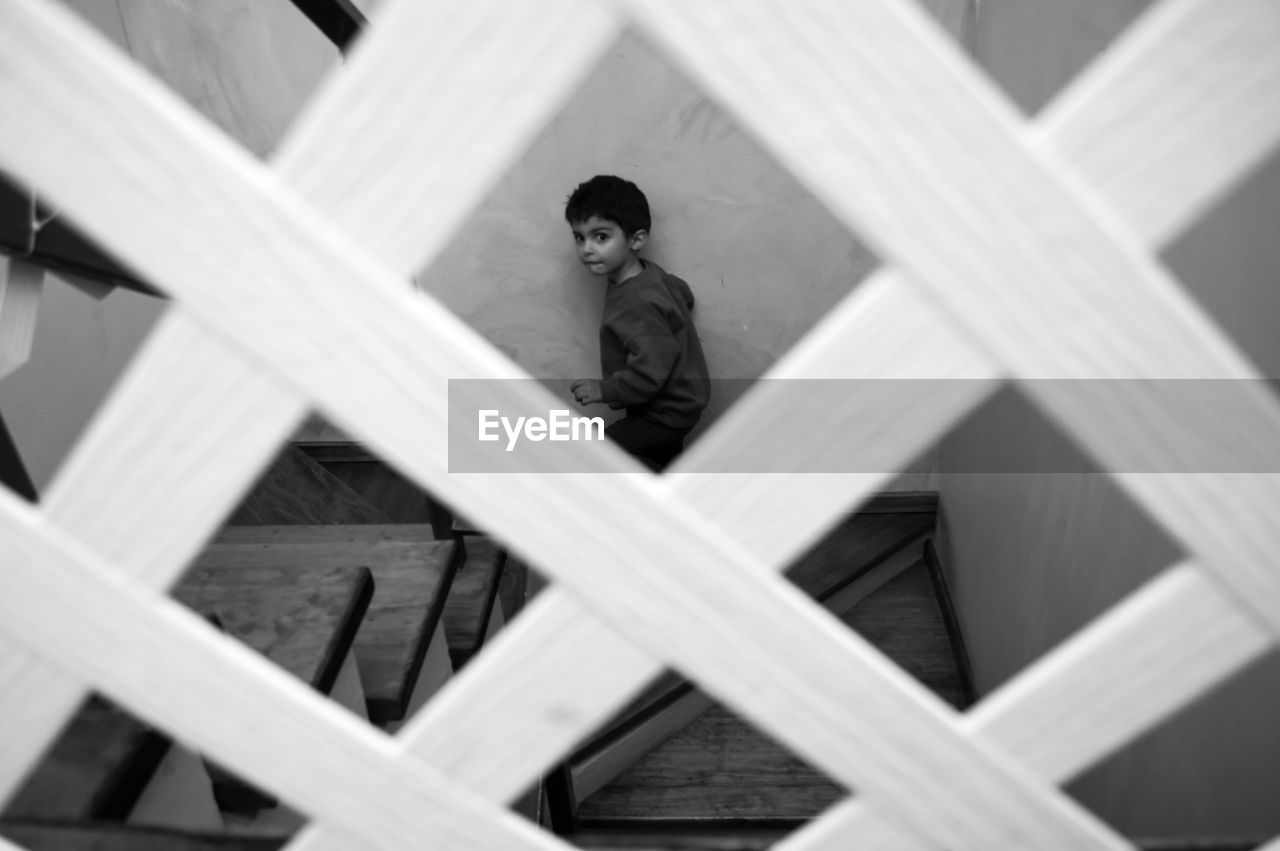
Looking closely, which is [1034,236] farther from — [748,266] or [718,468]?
[748,266]

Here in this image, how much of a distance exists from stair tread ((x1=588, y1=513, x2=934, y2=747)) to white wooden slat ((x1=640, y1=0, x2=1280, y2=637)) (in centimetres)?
160

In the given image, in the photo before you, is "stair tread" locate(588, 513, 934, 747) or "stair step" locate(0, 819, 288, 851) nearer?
"stair step" locate(0, 819, 288, 851)

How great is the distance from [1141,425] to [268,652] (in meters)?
0.65

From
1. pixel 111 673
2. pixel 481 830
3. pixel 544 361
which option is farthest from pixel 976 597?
pixel 111 673

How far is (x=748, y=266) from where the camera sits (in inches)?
79.2

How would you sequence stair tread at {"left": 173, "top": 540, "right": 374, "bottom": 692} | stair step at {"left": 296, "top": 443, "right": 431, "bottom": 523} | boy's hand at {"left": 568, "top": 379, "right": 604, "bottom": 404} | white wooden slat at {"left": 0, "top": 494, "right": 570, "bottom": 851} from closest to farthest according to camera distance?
white wooden slat at {"left": 0, "top": 494, "right": 570, "bottom": 851}
stair tread at {"left": 173, "top": 540, "right": 374, "bottom": 692}
boy's hand at {"left": 568, "top": 379, "right": 604, "bottom": 404}
stair step at {"left": 296, "top": 443, "right": 431, "bottom": 523}

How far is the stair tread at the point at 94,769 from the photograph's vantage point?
0.58 m

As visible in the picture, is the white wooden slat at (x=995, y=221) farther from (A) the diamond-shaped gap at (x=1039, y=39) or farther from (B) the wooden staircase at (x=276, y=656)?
(A) the diamond-shaped gap at (x=1039, y=39)

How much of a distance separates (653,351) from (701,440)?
61.1 inches

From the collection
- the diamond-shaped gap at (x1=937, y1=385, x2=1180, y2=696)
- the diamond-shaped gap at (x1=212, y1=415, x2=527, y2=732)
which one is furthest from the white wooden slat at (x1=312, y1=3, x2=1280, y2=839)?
the diamond-shaped gap at (x1=937, y1=385, x2=1180, y2=696)

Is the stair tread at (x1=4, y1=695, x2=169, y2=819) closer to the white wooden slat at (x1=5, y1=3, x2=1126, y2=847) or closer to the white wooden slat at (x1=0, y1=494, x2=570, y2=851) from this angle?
the white wooden slat at (x1=0, y1=494, x2=570, y2=851)

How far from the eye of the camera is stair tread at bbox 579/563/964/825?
1774 millimetres

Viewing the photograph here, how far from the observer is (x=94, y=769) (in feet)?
1.98

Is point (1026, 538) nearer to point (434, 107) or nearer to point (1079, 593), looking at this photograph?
point (1079, 593)
